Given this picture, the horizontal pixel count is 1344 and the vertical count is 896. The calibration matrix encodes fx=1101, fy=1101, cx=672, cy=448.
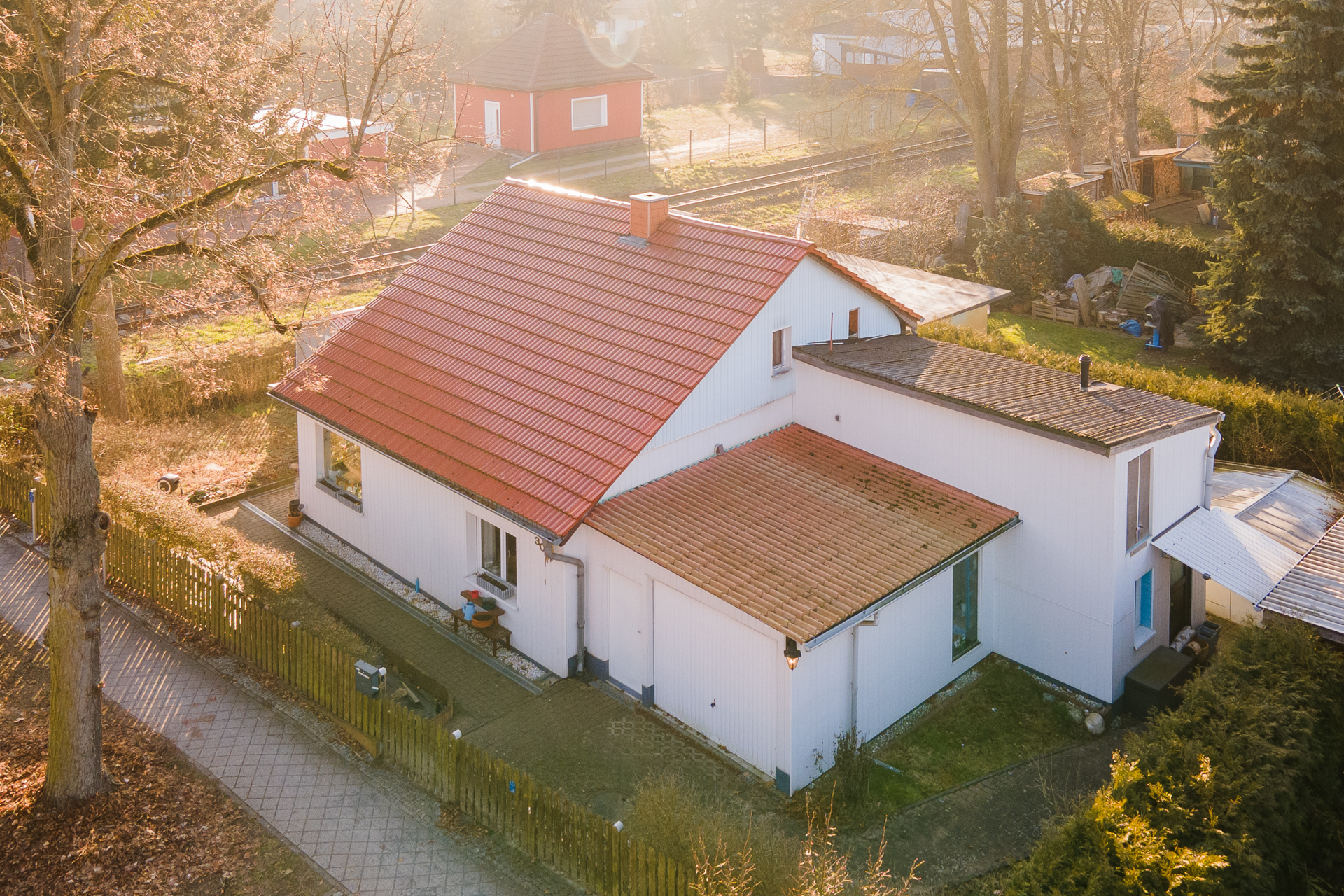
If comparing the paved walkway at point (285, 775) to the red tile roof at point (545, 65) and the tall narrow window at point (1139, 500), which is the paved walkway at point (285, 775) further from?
the red tile roof at point (545, 65)

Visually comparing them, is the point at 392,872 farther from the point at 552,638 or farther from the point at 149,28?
the point at 149,28

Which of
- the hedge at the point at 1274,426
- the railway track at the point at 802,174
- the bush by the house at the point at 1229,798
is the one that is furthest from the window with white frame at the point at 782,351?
the railway track at the point at 802,174

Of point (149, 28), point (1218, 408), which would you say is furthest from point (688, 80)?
point (149, 28)

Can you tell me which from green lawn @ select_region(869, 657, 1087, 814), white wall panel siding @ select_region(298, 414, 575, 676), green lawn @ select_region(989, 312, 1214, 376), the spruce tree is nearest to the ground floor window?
white wall panel siding @ select_region(298, 414, 575, 676)

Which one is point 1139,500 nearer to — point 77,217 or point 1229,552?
point 1229,552

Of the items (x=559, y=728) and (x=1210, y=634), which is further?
(x=1210, y=634)

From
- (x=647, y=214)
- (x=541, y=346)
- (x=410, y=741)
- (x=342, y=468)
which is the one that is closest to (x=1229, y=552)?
(x=647, y=214)

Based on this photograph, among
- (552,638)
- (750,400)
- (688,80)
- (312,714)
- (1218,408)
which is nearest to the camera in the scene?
(312,714)
